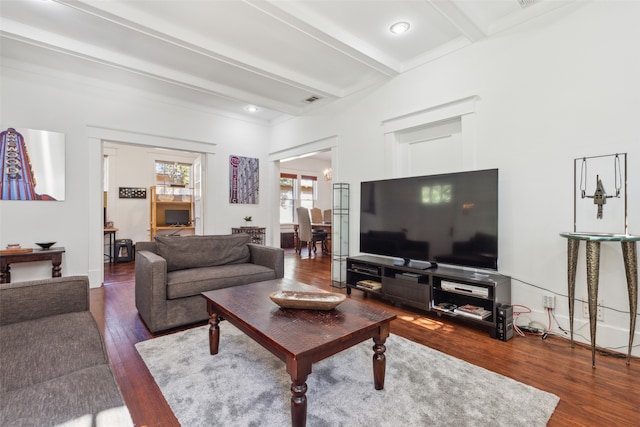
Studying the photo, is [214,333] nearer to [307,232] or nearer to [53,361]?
[53,361]

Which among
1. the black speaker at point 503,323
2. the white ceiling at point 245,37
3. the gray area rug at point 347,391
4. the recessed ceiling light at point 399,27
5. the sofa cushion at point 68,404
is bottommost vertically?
the gray area rug at point 347,391

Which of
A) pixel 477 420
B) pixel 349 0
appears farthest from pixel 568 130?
pixel 477 420

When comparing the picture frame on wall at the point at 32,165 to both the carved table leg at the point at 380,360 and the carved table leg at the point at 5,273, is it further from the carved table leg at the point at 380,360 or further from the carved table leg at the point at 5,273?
the carved table leg at the point at 380,360

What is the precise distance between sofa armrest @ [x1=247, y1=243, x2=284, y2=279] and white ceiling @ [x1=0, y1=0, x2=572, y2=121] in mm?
2130

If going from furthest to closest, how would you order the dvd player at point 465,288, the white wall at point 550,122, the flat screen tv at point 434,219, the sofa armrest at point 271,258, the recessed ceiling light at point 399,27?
the sofa armrest at point 271,258 < the recessed ceiling light at point 399,27 < the flat screen tv at point 434,219 < the dvd player at point 465,288 < the white wall at point 550,122

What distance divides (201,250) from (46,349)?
1.82m

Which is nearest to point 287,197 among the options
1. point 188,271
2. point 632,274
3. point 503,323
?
point 188,271

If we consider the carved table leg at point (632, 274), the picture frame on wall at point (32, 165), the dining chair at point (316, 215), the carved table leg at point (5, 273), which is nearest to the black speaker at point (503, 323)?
the carved table leg at point (632, 274)

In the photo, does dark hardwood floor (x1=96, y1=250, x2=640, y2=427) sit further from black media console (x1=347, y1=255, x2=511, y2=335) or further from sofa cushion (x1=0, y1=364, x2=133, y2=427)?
sofa cushion (x1=0, y1=364, x2=133, y2=427)

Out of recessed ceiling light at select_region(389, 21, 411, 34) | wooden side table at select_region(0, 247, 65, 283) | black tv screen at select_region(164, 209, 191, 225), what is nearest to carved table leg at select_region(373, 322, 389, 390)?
recessed ceiling light at select_region(389, 21, 411, 34)

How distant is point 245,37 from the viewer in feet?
10.1

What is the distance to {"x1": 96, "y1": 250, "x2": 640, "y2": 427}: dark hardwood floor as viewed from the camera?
1.55m

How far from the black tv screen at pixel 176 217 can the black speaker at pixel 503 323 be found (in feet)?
21.2

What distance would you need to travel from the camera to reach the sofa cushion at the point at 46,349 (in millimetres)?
1123
